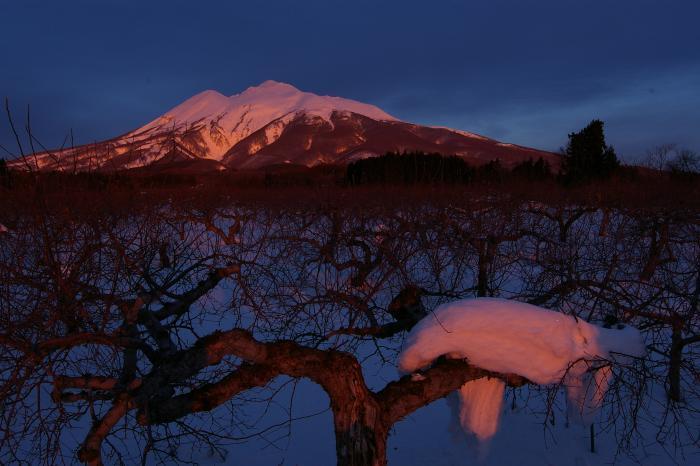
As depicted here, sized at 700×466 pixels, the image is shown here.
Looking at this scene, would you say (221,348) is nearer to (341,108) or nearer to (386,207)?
(386,207)

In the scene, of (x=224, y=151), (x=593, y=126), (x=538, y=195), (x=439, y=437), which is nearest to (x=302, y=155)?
(x=224, y=151)

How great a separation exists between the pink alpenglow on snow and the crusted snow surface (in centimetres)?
11756

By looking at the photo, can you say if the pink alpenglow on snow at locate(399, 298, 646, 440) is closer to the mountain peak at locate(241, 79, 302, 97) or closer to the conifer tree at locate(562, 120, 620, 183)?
the conifer tree at locate(562, 120, 620, 183)

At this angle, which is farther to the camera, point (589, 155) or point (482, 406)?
point (589, 155)

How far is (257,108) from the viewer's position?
5832 inches

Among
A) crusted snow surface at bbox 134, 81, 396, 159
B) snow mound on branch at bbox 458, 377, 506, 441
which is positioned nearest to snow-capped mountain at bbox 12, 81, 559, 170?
crusted snow surface at bbox 134, 81, 396, 159

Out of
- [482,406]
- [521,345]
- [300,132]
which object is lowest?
[482,406]

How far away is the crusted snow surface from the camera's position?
124 metres

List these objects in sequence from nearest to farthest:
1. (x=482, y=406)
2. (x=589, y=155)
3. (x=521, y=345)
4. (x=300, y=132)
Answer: (x=521, y=345) → (x=482, y=406) → (x=589, y=155) → (x=300, y=132)

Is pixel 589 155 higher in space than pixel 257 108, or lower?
lower

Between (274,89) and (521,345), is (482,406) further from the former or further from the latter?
(274,89)

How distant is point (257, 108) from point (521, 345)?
154 m

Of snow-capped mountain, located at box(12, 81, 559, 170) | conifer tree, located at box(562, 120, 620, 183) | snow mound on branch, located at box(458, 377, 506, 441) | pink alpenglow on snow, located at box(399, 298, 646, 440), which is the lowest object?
snow mound on branch, located at box(458, 377, 506, 441)

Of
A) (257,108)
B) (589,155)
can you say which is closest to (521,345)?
(589,155)
